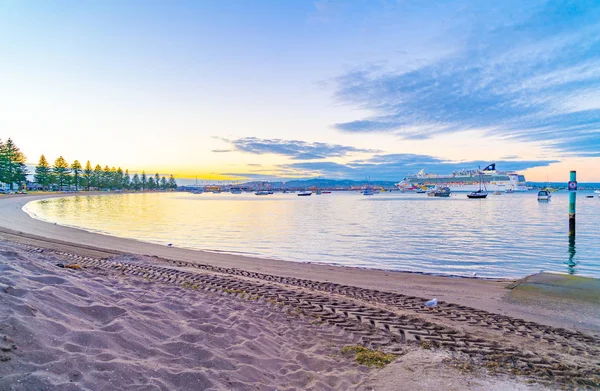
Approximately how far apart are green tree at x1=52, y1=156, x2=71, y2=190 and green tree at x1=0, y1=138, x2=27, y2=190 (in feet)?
121

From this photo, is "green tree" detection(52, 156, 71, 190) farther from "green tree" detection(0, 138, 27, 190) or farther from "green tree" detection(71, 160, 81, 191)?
"green tree" detection(0, 138, 27, 190)

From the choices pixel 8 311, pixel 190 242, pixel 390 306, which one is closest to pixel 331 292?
pixel 390 306

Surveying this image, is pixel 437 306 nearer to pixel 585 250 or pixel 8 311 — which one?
pixel 8 311

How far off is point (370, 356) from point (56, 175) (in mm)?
158397

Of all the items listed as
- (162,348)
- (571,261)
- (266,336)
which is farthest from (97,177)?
(162,348)

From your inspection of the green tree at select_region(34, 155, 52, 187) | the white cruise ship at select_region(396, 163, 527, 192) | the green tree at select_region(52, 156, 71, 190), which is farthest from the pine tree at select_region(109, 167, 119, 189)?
the white cruise ship at select_region(396, 163, 527, 192)

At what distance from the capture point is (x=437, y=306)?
29.0ft

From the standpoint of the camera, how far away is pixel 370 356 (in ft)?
18.0

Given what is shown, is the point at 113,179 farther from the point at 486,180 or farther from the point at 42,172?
the point at 486,180

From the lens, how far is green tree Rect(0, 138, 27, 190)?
90812 millimetres

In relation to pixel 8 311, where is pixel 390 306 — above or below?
below

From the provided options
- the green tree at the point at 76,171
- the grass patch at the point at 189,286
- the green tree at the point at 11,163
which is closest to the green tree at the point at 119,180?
the green tree at the point at 76,171

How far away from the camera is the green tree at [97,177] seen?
164000mm

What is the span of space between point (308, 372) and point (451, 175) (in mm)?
212122
